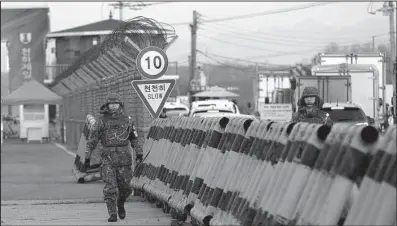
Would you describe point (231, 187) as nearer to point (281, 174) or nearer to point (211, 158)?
point (211, 158)

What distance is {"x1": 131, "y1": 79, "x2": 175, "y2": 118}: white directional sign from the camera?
715 inches

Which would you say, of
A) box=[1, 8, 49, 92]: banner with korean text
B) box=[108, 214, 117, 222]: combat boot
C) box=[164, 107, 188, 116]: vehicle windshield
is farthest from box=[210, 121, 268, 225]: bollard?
box=[1, 8, 49, 92]: banner with korean text

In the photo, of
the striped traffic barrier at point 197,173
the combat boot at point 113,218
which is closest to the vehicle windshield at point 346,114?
the combat boot at point 113,218

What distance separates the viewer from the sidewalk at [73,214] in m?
13.4

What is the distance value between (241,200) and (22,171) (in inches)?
667

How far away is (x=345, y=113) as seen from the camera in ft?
84.3

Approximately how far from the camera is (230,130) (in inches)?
420

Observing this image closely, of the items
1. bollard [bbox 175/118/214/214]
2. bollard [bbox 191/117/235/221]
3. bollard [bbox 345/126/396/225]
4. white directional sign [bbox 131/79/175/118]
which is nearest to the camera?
bollard [bbox 345/126/396/225]

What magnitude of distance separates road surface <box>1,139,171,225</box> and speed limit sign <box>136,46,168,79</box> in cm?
227

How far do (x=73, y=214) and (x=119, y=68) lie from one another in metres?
7.95

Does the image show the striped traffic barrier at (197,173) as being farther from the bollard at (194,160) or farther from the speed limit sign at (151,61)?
the speed limit sign at (151,61)

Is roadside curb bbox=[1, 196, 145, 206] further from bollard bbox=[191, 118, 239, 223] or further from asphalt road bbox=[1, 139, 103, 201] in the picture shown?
bollard bbox=[191, 118, 239, 223]

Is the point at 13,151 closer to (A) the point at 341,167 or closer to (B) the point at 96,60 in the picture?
(B) the point at 96,60

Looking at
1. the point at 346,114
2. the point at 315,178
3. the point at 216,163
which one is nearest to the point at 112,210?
the point at 216,163
